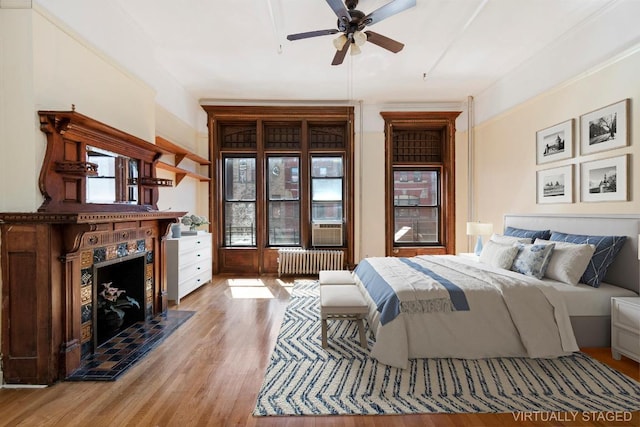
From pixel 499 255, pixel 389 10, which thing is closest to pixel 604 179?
pixel 499 255

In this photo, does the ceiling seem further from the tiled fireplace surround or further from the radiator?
the radiator

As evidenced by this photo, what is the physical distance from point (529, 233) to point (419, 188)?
253 cm

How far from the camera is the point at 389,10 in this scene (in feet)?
8.33

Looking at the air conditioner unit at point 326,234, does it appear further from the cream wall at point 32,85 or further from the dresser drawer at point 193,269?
the cream wall at point 32,85

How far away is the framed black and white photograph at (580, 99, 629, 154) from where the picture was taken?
2.93 m

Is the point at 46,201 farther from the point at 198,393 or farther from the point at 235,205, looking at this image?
the point at 235,205

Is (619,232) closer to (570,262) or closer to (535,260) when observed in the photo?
(570,262)

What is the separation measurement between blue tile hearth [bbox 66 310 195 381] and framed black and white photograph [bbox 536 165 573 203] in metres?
4.74

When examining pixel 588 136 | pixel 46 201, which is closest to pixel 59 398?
pixel 46 201

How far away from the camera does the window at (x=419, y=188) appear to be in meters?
5.94

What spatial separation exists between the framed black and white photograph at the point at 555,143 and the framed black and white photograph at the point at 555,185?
0.15 metres

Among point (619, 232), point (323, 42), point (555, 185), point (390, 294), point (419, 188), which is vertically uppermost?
point (323, 42)

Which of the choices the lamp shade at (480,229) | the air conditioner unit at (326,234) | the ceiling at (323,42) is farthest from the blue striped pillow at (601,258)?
the air conditioner unit at (326,234)

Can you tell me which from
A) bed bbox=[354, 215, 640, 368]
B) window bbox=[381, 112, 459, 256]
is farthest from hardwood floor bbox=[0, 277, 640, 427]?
window bbox=[381, 112, 459, 256]
